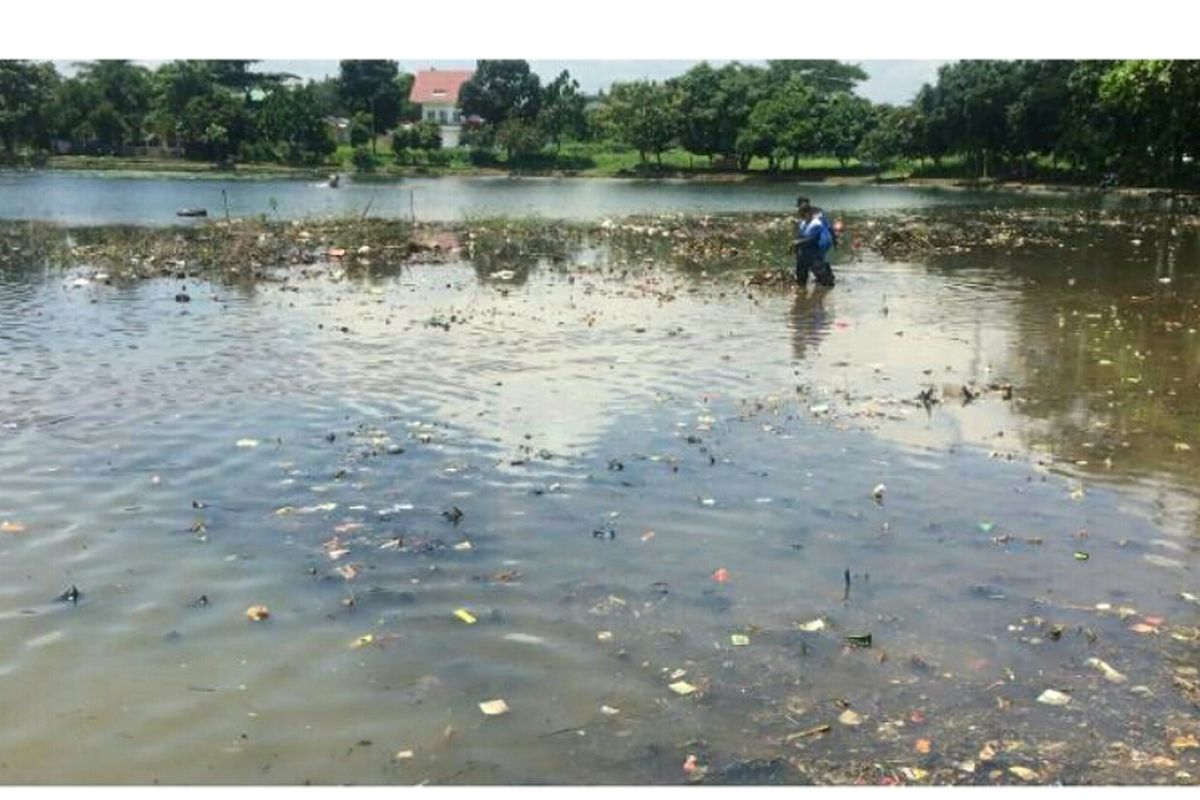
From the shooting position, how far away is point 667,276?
25141 mm

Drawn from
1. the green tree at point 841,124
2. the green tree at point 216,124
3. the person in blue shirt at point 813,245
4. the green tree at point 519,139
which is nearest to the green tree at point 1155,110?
the person in blue shirt at point 813,245

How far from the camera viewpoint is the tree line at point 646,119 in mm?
78625

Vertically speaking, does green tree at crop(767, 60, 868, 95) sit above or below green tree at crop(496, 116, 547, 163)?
above

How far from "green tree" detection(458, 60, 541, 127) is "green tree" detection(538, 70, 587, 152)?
457cm

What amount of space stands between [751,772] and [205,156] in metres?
116

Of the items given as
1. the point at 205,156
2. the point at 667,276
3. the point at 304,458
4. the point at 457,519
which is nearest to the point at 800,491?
the point at 457,519

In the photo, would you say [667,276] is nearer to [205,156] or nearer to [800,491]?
[800,491]

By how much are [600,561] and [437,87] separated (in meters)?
157

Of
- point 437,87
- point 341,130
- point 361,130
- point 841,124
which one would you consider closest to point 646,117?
point 841,124

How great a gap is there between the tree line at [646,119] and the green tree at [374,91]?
23 centimetres

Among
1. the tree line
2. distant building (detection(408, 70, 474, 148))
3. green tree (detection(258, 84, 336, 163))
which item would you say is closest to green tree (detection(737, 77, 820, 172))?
the tree line

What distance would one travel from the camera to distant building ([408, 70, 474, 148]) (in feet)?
462

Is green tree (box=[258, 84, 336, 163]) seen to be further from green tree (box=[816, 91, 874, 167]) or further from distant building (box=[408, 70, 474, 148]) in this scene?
green tree (box=[816, 91, 874, 167])

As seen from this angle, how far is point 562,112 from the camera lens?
114250 millimetres
